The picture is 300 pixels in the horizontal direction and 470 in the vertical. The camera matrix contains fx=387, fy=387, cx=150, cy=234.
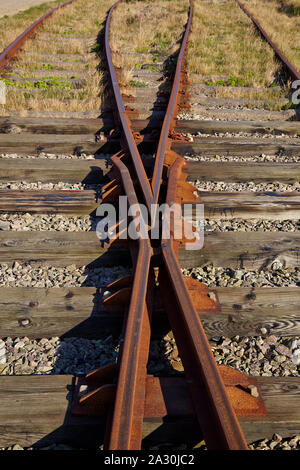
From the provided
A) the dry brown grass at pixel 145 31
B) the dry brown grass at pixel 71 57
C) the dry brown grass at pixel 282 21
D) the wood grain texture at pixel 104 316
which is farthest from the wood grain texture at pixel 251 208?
the dry brown grass at pixel 282 21

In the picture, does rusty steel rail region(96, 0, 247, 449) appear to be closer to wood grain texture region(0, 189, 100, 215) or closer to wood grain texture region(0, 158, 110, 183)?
wood grain texture region(0, 189, 100, 215)

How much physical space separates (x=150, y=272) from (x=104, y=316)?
0.34 m

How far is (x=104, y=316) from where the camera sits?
2.03 meters

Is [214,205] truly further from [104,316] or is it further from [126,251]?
[104,316]

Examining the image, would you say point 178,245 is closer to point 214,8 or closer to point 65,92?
point 65,92

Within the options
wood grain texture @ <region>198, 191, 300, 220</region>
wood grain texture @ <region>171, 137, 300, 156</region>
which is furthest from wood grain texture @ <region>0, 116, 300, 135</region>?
wood grain texture @ <region>198, 191, 300, 220</region>

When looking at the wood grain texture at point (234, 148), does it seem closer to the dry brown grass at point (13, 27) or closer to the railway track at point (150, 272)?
the railway track at point (150, 272)

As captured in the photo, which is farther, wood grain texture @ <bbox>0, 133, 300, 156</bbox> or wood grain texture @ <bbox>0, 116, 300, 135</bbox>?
wood grain texture @ <bbox>0, 116, 300, 135</bbox>

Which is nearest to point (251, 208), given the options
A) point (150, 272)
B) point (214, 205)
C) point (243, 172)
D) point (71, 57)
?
point (214, 205)

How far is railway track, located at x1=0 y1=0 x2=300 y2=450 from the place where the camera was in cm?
155

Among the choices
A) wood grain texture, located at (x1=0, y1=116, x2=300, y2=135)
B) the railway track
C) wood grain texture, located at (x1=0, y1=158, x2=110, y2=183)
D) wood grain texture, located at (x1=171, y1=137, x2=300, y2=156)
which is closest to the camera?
the railway track
